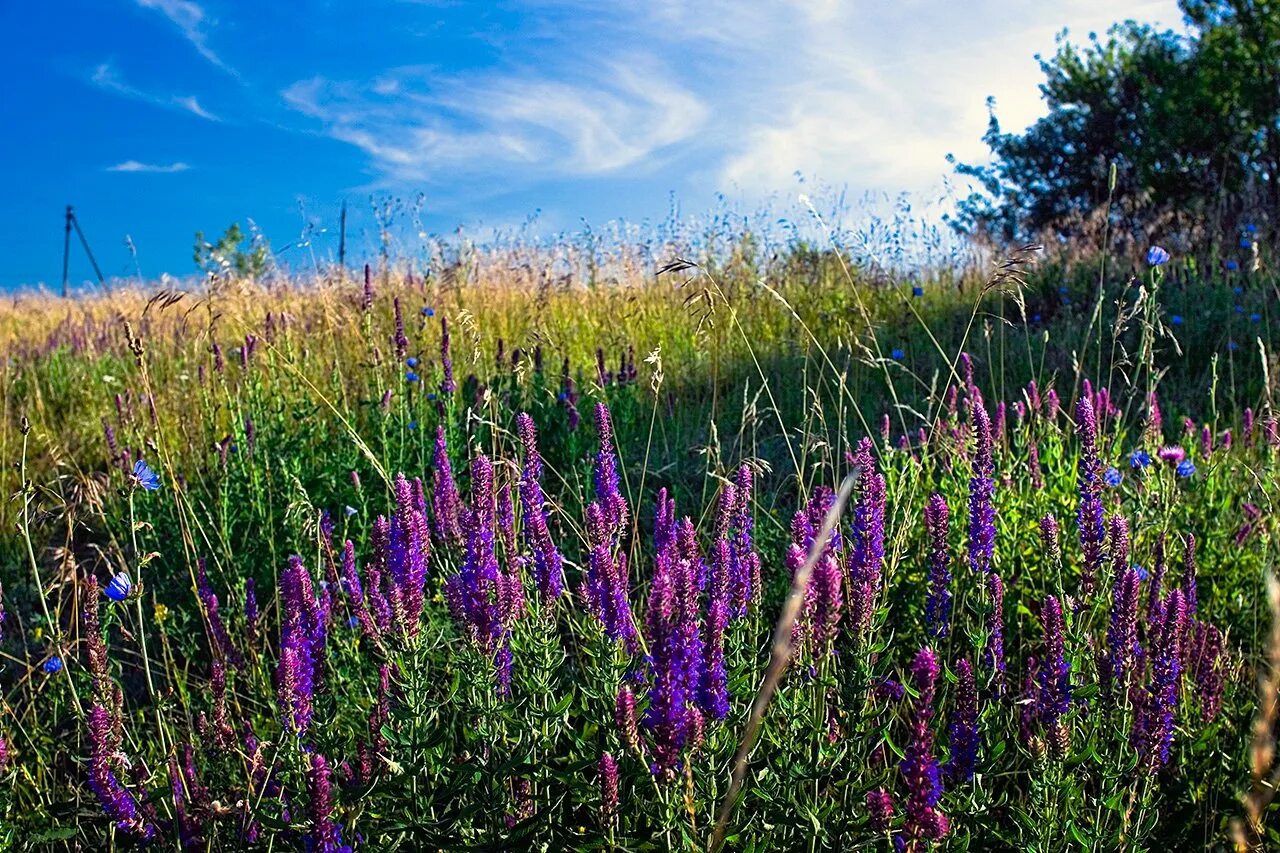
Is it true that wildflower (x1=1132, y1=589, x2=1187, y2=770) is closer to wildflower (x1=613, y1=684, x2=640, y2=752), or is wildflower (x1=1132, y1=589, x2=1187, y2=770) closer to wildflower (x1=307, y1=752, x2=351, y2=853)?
wildflower (x1=613, y1=684, x2=640, y2=752)

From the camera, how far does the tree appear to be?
18422 mm

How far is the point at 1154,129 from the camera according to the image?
1888 centimetres

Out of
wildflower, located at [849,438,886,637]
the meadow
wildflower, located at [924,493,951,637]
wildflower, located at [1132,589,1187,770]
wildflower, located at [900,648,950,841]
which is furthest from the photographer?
wildflower, located at [924,493,951,637]

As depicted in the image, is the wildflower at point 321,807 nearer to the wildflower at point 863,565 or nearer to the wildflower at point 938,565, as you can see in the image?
the wildflower at point 863,565

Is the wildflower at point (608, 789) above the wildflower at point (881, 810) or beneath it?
above

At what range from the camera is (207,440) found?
5.23 metres

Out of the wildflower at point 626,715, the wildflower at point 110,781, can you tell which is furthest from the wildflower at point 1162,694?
the wildflower at point 110,781

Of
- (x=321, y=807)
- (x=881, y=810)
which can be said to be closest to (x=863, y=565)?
(x=881, y=810)

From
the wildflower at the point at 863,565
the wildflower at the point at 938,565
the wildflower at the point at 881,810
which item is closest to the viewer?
the wildflower at the point at 881,810

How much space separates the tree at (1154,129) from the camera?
1842cm

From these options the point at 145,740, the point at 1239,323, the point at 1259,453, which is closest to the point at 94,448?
the point at 145,740

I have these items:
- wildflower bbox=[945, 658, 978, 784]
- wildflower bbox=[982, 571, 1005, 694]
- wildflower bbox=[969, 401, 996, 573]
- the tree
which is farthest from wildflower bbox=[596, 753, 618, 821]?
the tree

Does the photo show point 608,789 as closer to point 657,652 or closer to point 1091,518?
point 657,652

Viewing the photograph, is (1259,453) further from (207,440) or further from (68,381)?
(68,381)
